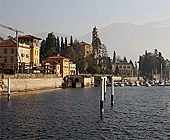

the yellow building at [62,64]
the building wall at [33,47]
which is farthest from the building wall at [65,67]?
the building wall at [33,47]

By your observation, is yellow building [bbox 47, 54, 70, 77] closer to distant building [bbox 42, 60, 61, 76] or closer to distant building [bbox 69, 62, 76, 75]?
distant building [bbox 42, 60, 61, 76]

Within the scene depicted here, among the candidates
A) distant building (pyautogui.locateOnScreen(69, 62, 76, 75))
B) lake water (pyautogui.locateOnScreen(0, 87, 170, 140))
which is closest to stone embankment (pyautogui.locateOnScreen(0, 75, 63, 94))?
distant building (pyautogui.locateOnScreen(69, 62, 76, 75))

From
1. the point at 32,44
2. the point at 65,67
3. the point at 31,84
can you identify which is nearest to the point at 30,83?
the point at 31,84

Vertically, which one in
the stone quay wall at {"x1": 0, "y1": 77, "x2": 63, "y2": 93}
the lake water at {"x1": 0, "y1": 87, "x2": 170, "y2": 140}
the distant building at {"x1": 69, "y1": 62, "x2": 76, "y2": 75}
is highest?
the distant building at {"x1": 69, "y1": 62, "x2": 76, "y2": 75}

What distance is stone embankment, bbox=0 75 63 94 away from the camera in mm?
69869

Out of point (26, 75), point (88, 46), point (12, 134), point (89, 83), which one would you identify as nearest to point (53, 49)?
point (89, 83)

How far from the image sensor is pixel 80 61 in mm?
156500

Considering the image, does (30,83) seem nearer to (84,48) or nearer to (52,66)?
(52,66)

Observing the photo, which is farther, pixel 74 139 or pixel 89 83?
pixel 89 83

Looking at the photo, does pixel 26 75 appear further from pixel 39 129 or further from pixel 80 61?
pixel 80 61

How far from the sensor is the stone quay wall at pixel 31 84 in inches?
2904

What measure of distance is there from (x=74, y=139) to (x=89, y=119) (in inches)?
385

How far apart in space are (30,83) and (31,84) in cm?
81

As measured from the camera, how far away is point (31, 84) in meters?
86.2
